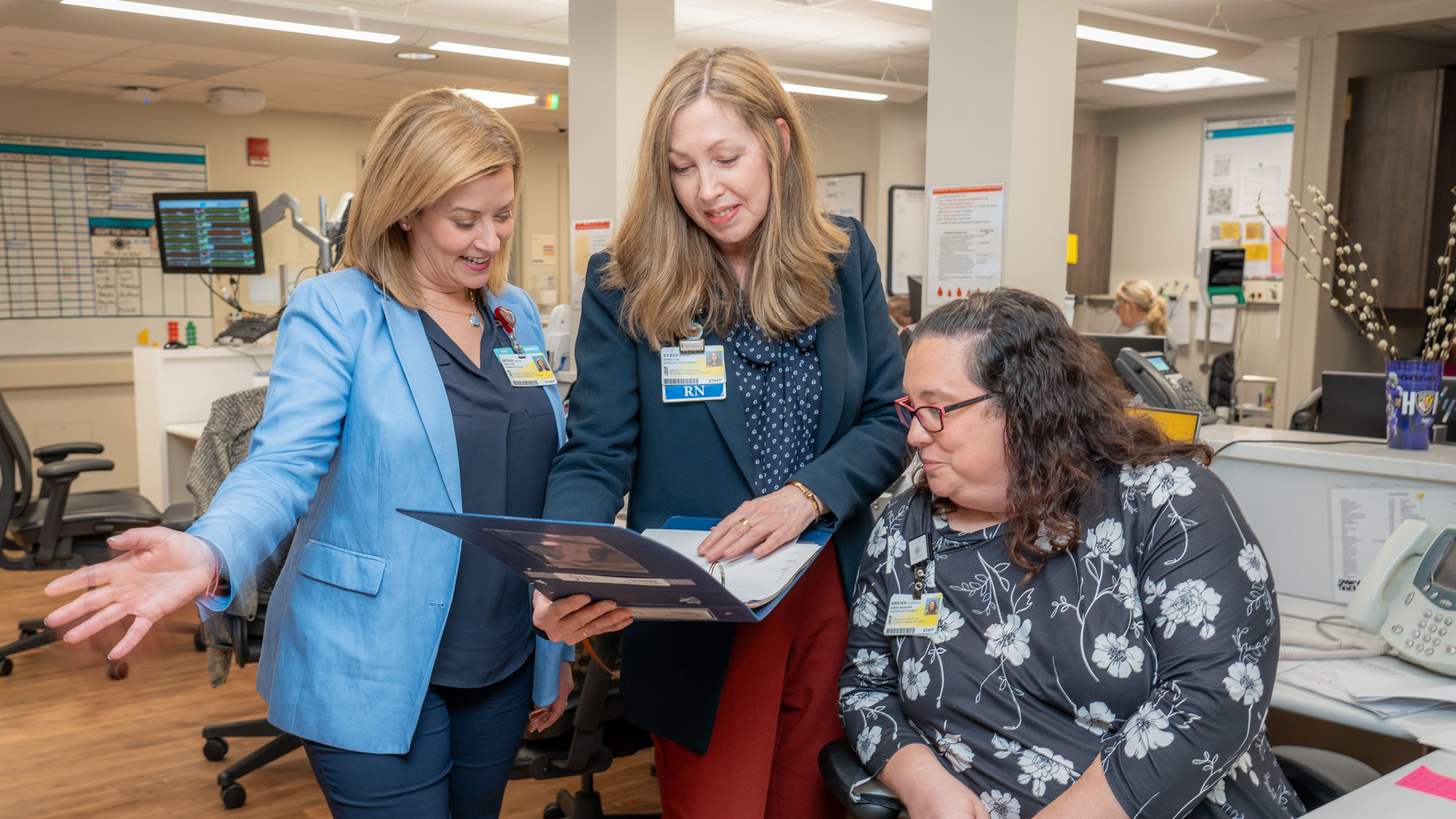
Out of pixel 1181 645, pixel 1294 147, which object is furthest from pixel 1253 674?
pixel 1294 147

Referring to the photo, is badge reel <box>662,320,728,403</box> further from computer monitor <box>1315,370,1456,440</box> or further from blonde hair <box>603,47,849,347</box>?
computer monitor <box>1315,370,1456,440</box>

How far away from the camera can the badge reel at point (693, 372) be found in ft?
4.62

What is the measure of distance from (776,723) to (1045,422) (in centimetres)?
55

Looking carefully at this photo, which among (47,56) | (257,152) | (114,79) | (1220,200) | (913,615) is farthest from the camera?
(1220,200)

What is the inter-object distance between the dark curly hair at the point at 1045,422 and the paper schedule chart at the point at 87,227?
24.5 ft

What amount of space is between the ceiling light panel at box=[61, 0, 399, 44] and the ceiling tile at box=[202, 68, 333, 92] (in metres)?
1.54

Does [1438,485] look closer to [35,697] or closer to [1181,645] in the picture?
[1181,645]

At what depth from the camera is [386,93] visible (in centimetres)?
725

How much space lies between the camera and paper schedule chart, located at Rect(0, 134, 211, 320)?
6992 mm

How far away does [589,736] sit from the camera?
7.39ft

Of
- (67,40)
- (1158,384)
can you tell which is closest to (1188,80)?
(1158,384)

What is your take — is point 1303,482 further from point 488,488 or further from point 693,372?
point 488,488

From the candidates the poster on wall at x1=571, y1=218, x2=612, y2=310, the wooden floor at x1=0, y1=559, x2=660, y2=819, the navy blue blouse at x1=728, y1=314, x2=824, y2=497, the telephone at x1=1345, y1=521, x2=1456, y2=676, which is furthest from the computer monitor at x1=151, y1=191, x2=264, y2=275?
the telephone at x1=1345, y1=521, x2=1456, y2=676

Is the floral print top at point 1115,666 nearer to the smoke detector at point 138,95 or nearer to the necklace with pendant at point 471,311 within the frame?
the necklace with pendant at point 471,311
